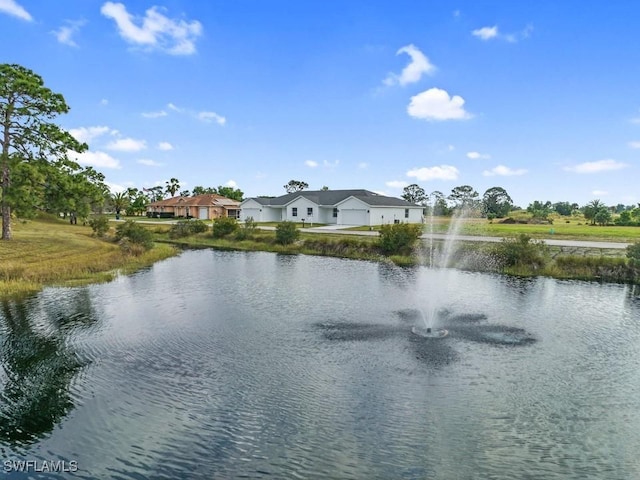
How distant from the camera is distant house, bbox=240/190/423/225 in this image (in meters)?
62.1

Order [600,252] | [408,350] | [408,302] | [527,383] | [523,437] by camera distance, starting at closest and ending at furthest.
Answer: [523,437], [527,383], [408,350], [408,302], [600,252]

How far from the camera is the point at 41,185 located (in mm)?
32500

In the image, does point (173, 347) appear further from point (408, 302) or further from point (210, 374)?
point (408, 302)

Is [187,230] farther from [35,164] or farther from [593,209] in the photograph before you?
[593,209]

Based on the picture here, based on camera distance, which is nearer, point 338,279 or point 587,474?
point 587,474

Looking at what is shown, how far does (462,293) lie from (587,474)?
15747 mm

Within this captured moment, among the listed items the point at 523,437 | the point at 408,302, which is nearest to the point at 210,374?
the point at 523,437

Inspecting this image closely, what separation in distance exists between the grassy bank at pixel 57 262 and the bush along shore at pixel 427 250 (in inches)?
479

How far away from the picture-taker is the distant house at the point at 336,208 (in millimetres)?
62094

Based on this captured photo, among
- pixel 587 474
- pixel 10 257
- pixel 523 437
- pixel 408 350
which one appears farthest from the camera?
pixel 10 257

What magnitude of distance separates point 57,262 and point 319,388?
23.9 meters

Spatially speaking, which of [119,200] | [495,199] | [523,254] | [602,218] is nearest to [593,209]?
[602,218]

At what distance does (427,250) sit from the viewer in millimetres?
37844

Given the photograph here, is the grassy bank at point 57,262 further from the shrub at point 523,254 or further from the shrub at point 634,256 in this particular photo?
the shrub at point 634,256
